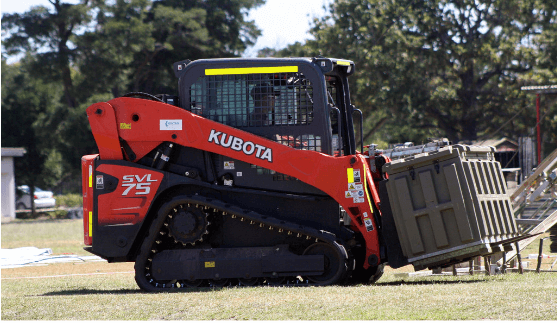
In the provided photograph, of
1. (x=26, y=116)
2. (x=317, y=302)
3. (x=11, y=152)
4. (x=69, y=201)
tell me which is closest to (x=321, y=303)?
(x=317, y=302)

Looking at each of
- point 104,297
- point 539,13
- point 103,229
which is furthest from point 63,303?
point 539,13

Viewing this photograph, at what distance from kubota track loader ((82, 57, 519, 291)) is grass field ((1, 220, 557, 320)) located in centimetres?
51

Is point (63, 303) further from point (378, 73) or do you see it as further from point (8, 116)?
point (8, 116)

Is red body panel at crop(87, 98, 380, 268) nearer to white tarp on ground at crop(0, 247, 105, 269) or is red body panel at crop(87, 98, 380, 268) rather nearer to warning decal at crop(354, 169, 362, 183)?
warning decal at crop(354, 169, 362, 183)

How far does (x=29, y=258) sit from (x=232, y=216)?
7980mm

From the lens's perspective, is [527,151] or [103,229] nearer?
[103,229]

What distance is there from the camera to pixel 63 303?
28.7 ft

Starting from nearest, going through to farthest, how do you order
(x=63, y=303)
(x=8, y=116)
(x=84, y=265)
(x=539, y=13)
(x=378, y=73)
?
1. (x=63, y=303)
2. (x=84, y=265)
3. (x=378, y=73)
4. (x=539, y=13)
5. (x=8, y=116)

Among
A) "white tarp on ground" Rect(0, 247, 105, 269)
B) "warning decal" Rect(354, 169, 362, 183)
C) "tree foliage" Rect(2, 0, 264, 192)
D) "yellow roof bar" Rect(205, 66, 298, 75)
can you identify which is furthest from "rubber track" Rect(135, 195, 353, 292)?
"tree foliage" Rect(2, 0, 264, 192)

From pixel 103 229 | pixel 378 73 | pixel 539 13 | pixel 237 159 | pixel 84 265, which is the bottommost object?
pixel 84 265

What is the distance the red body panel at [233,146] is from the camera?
31.4 ft

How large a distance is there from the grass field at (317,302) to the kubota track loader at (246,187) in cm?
51

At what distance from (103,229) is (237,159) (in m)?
2.05

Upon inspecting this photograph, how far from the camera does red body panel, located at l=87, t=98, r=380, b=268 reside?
31.4ft
